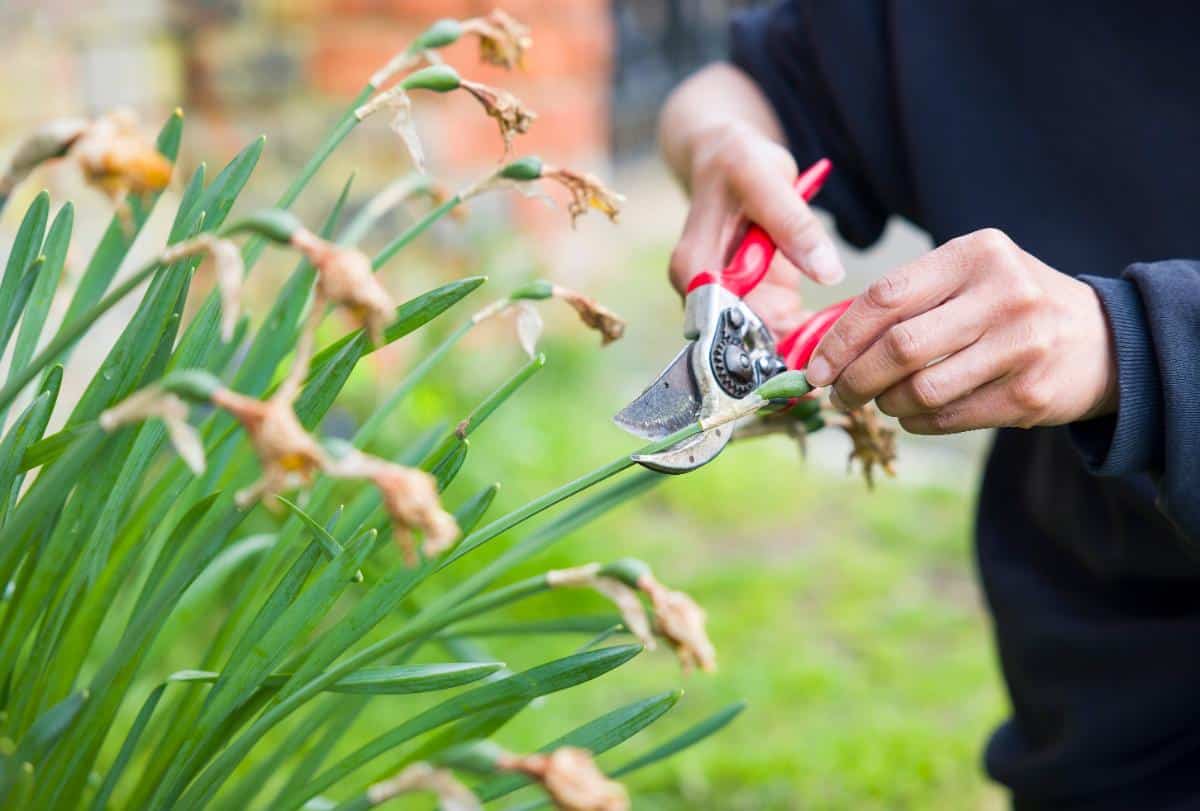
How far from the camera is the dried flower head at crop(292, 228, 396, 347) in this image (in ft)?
1.54

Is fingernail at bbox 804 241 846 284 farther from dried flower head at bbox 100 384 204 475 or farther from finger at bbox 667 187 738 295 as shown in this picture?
dried flower head at bbox 100 384 204 475

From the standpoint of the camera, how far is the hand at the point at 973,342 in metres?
0.73

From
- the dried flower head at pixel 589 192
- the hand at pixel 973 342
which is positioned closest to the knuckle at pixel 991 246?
the hand at pixel 973 342

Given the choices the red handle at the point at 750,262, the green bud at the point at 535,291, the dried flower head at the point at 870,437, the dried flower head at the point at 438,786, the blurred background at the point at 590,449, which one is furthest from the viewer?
the blurred background at the point at 590,449

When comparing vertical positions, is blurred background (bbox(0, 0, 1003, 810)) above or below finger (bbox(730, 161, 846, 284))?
below

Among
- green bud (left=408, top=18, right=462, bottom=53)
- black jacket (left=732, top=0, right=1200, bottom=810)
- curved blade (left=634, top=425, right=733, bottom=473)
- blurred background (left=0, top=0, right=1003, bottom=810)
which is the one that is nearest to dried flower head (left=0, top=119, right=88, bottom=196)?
green bud (left=408, top=18, right=462, bottom=53)

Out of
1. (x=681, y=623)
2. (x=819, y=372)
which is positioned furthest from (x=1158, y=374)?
(x=681, y=623)

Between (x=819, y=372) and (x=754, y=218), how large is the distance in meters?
0.23

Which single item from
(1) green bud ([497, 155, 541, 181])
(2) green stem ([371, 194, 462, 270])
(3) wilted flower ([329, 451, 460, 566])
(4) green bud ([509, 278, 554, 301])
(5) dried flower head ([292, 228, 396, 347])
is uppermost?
(5) dried flower head ([292, 228, 396, 347])

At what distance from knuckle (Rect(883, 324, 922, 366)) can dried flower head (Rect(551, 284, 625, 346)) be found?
162 mm

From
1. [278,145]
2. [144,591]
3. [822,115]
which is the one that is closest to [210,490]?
[144,591]

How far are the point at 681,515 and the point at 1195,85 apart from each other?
1698 mm

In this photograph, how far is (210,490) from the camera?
2.43 feet

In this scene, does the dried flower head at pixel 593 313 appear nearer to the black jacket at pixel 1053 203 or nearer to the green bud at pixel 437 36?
the green bud at pixel 437 36
